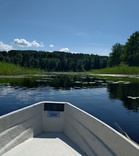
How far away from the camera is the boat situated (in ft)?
13.0

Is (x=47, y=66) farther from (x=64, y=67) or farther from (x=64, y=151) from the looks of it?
(x=64, y=151)

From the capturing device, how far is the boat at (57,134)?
395 centimetres

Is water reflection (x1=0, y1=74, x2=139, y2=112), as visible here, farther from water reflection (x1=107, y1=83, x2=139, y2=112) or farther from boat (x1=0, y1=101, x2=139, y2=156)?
boat (x1=0, y1=101, x2=139, y2=156)

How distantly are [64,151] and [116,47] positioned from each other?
72.5m

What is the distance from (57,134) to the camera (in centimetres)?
573

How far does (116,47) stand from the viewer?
7438cm

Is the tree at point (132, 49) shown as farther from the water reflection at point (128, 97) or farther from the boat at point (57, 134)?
the boat at point (57, 134)

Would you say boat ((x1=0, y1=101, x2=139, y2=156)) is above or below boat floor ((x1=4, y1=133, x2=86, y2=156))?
above

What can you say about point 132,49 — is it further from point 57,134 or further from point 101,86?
point 57,134

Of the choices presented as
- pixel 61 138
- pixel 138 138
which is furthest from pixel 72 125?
pixel 138 138

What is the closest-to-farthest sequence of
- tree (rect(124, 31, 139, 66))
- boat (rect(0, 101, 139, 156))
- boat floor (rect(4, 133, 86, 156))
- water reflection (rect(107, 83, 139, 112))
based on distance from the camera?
boat (rect(0, 101, 139, 156)) < boat floor (rect(4, 133, 86, 156)) < water reflection (rect(107, 83, 139, 112)) < tree (rect(124, 31, 139, 66))

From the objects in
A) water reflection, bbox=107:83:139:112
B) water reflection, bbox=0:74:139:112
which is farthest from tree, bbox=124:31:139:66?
water reflection, bbox=107:83:139:112

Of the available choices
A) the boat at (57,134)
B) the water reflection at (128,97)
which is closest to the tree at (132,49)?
the water reflection at (128,97)

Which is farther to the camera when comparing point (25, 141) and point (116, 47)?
point (116, 47)
